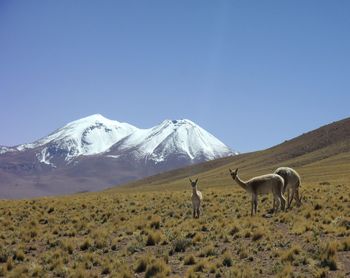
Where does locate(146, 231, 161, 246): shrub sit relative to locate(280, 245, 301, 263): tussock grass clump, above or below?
above

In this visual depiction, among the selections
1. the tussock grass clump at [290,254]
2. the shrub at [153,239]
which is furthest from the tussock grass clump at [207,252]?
the shrub at [153,239]

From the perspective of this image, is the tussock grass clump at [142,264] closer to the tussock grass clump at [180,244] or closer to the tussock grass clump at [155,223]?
the tussock grass clump at [180,244]

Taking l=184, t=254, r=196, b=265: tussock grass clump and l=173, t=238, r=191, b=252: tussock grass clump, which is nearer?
l=184, t=254, r=196, b=265: tussock grass clump

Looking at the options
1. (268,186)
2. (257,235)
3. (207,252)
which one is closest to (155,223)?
(268,186)

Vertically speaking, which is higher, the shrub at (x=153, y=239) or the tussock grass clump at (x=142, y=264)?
the shrub at (x=153, y=239)

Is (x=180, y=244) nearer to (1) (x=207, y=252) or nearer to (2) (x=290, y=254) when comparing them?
(1) (x=207, y=252)

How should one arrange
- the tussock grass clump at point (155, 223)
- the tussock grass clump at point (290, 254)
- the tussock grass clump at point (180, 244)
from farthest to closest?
the tussock grass clump at point (155, 223) → the tussock grass clump at point (180, 244) → the tussock grass clump at point (290, 254)

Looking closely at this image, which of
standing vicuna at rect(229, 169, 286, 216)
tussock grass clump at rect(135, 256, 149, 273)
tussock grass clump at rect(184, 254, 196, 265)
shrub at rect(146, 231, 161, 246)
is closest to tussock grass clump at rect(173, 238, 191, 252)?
shrub at rect(146, 231, 161, 246)

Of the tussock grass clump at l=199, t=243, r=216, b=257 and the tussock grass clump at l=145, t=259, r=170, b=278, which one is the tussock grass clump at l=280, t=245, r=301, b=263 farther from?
the tussock grass clump at l=145, t=259, r=170, b=278

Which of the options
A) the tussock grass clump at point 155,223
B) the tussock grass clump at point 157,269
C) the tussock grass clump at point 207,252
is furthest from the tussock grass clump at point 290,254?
the tussock grass clump at point 155,223

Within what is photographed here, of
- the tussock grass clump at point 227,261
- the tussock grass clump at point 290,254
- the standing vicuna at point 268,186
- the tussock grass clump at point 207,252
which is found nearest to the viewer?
the tussock grass clump at point 290,254

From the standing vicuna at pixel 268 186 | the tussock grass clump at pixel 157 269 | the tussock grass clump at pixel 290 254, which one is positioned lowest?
the tussock grass clump at pixel 157 269

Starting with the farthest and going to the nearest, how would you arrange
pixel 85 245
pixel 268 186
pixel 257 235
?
1. pixel 268 186
2. pixel 85 245
3. pixel 257 235

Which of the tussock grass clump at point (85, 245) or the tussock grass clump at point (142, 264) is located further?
the tussock grass clump at point (85, 245)
